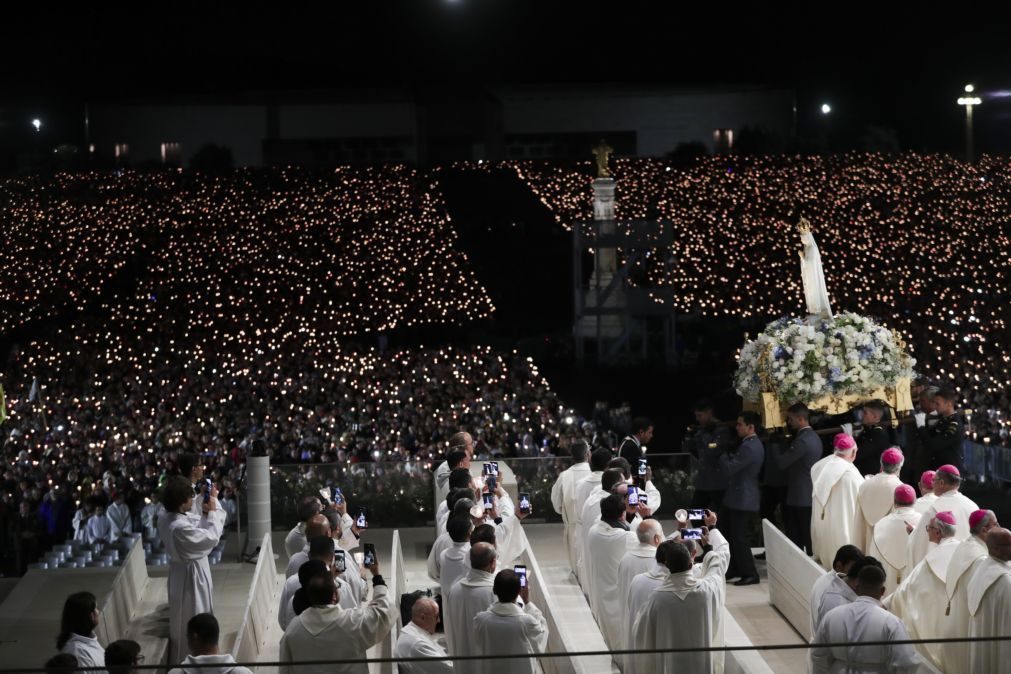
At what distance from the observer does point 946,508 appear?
35.6ft

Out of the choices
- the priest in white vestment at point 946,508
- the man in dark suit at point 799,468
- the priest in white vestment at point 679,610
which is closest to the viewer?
the priest in white vestment at point 679,610

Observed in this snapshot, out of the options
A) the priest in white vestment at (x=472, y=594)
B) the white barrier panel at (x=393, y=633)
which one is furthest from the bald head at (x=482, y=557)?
the white barrier panel at (x=393, y=633)

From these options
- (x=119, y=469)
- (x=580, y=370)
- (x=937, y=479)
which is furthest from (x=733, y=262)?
(x=937, y=479)

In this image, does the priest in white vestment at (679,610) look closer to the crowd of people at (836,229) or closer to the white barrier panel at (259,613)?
the white barrier panel at (259,613)

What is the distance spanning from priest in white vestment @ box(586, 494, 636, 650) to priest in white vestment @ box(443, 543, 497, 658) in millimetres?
1866

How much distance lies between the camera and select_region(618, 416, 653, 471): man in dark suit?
14.1 meters

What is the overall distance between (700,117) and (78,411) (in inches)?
1089

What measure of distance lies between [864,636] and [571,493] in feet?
19.1

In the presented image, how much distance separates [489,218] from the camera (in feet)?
143

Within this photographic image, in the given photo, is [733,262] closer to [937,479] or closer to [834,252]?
[834,252]

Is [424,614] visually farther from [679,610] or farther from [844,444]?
[844,444]

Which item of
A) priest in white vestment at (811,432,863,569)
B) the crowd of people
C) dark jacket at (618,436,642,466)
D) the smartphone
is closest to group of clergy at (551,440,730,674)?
dark jacket at (618,436,642,466)

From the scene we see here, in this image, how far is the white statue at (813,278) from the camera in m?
15.4

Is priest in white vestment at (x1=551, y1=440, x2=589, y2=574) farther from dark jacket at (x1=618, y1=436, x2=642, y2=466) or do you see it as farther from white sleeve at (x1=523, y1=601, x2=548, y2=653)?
white sleeve at (x1=523, y1=601, x2=548, y2=653)
